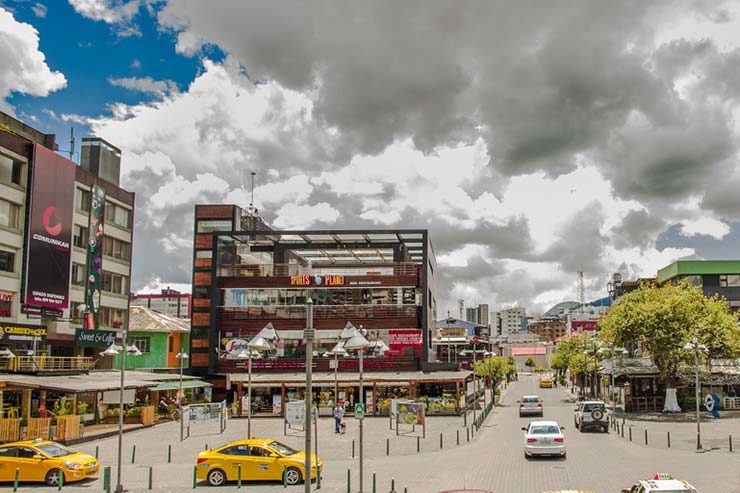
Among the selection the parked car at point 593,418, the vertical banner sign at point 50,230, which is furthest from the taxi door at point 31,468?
the parked car at point 593,418

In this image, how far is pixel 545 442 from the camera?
2986cm

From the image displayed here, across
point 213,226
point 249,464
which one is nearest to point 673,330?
point 249,464

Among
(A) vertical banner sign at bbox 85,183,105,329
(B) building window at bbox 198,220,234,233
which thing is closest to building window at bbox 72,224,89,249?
(A) vertical banner sign at bbox 85,183,105,329

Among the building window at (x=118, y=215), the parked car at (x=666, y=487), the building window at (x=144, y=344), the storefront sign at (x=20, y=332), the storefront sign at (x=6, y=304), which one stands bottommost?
the parked car at (x=666, y=487)

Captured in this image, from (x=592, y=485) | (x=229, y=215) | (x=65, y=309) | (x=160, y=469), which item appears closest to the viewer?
(x=592, y=485)

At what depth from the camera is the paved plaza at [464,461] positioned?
24953 mm

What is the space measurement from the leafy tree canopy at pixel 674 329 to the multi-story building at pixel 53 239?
42.5m

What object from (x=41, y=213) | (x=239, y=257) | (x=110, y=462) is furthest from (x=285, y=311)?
(x=110, y=462)

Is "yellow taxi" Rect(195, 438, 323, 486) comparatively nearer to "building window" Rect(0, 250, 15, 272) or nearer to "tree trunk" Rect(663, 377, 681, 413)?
"building window" Rect(0, 250, 15, 272)

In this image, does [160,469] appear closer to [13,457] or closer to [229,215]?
[13,457]

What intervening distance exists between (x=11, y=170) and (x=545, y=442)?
42.0 m

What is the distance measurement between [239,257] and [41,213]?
24.1m

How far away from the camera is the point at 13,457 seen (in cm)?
2622

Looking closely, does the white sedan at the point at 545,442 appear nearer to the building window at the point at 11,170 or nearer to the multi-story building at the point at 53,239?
the multi-story building at the point at 53,239
